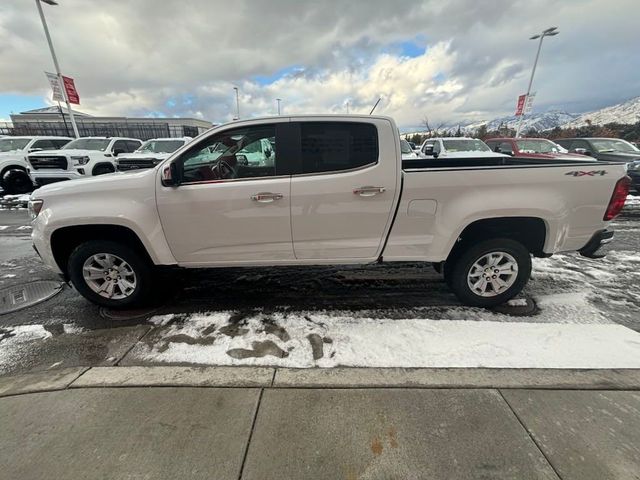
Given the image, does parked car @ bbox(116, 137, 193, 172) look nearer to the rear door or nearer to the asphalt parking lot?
the asphalt parking lot

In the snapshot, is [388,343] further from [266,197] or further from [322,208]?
[266,197]

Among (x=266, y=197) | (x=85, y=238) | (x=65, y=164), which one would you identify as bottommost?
(x=85, y=238)

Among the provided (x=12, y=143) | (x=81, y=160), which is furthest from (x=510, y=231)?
(x=12, y=143)

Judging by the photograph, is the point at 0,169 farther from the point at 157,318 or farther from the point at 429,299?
the point at 429,299

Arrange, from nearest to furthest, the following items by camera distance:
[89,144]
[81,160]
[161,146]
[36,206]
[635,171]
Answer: [36,206], [635,171], [81,160], [89,144], [161,146]

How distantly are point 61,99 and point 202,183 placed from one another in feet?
63.3

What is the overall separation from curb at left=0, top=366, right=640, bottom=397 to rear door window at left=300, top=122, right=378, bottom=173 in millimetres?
1790

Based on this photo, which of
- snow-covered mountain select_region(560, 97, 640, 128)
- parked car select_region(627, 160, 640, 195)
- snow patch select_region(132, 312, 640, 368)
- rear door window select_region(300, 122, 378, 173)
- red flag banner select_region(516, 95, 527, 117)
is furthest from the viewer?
snow-covered mountain select_region(560, 97, 640, 128)

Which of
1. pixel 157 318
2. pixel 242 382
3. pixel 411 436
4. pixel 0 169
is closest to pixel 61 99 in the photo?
pixel 0 169

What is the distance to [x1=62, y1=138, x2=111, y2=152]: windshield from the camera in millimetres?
12289

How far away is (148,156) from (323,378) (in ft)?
38.4

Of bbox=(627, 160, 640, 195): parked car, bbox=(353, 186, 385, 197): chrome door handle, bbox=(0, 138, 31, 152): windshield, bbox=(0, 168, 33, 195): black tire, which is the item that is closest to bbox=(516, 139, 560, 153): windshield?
bbox=(627, 160, 640, 195): parked car

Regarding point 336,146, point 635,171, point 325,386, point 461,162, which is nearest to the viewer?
point 325,386

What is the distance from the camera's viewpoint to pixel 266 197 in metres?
3.09
